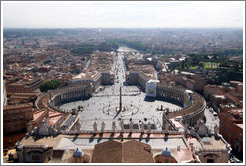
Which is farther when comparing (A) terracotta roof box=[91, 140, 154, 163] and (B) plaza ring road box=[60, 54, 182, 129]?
(B) plaza ring road box=[60, 54, 182, 129]

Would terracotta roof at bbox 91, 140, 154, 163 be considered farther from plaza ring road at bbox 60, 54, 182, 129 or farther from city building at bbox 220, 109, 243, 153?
plaza ring road at bbox 60, 54, 182, 129

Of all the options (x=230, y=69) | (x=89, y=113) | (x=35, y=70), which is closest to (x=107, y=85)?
→ (x=89, y=113)

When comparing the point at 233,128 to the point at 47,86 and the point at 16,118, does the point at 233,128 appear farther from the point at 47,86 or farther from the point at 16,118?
the point at 47,86

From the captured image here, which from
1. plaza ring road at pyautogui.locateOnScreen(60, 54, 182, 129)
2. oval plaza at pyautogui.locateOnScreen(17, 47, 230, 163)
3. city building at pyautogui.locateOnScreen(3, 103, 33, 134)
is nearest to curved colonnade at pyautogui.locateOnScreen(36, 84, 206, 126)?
oval plaza at pyautogui.locateOnScreen(17, 47, 230, 163)

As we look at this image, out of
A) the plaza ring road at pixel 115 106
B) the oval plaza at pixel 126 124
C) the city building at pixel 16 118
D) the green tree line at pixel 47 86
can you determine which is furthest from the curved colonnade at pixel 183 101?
the green tree line at pixel 47 86

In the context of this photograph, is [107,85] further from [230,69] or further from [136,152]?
[136,152]

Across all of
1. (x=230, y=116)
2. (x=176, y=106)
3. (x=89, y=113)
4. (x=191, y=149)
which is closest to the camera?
(x=191, y=149)

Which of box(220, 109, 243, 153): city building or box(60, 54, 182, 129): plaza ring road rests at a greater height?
box(220, 109, 243, 153): city building

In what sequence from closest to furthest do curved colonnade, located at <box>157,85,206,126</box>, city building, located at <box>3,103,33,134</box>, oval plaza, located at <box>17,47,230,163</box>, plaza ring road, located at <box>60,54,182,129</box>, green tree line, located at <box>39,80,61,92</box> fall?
oval plaza, located at <box>17,47,230,163</box> → city building, located at <box>3,103,33,134</box> → curved colonnade, located at <box>157,85,206,126</box> → plaza ring road, located at <box>60,54,182,129</box> → green tree line, located at <box>39,80,61,92</box>

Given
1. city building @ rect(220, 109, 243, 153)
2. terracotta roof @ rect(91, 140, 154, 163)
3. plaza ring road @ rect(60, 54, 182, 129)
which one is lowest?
plaza ring road @ rect(60, 54, 182, 129)

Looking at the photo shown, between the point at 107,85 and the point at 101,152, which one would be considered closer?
the point at 101,152
